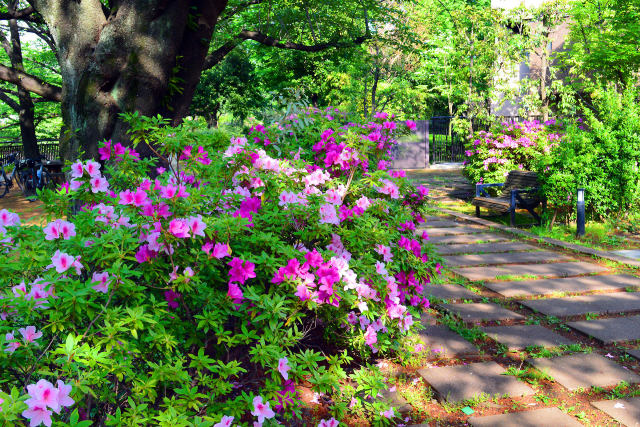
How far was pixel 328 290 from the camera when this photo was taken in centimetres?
237

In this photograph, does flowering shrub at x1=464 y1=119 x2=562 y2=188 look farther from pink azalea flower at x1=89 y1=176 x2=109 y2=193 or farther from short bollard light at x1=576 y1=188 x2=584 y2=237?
pink azalea flower at x1=89 y1=176 x2=109 y2=193

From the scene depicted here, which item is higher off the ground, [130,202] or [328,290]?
[130,202]

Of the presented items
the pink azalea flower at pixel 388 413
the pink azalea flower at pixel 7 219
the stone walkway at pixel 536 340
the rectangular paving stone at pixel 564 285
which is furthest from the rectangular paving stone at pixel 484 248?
the pink azalea flower at pixel 7 219

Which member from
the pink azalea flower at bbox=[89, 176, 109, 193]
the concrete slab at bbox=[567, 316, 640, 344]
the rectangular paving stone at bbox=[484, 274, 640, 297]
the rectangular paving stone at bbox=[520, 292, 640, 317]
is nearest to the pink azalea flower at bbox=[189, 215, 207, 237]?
the pink azalea flower at bbox=[89, 176, 109, 193]

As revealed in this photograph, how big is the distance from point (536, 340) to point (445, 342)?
29.1 inches

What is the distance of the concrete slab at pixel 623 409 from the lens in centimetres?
287

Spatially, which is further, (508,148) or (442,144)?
(442,144)

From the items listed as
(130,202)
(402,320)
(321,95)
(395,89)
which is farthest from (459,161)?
(130,202)

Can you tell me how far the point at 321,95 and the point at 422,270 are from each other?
21771 millimetres

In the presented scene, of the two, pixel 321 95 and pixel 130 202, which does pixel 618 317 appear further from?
pixel 321 95

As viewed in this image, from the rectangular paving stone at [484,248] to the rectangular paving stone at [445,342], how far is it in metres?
2.81

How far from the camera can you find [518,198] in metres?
8.53

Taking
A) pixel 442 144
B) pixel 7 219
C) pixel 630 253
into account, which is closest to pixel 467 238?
pixel 630 253

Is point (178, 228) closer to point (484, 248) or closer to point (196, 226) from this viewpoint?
point (196, 226)
